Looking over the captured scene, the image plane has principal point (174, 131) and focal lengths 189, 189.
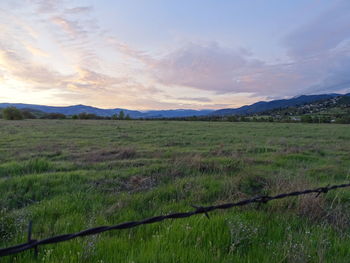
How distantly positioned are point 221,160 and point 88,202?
5.63 m

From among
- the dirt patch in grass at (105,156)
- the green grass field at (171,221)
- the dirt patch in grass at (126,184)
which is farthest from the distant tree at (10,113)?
the dirt patch in grass at (126,184)

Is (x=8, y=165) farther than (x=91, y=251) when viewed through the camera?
Yes

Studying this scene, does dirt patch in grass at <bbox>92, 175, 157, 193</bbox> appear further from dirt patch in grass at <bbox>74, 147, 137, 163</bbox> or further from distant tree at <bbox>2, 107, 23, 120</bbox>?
distant tree at <bbox>2, 107, 23, 120</bbox>

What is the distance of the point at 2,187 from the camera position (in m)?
5.27

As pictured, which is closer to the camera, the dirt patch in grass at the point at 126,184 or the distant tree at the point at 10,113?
the dirt patch in grass at the point at 126,184

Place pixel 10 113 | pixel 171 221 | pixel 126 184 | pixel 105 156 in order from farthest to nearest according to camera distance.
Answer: pixel 10 113
pixel 105 156
pixel 126 184
pixel 171 221

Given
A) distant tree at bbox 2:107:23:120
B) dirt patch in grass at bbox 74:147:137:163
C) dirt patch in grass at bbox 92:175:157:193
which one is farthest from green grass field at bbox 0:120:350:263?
distant tree at bbox 2:107:23:120

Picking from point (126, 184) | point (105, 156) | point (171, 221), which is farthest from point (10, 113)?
point (171, 221)

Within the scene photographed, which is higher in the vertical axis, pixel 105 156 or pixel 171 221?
pixel 171 221

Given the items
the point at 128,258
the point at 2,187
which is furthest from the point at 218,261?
the point at 2,187

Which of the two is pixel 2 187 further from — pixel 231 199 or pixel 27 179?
pixel 231 199

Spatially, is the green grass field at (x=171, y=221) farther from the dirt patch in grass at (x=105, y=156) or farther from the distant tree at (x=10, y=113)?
the distant tree at (x=10, y=113)

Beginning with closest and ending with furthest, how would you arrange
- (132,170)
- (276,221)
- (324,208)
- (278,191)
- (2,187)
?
(276,221), (324,208), (278,191), (2,187), (132,170)

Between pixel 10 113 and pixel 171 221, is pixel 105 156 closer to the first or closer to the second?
pixel 171 221
